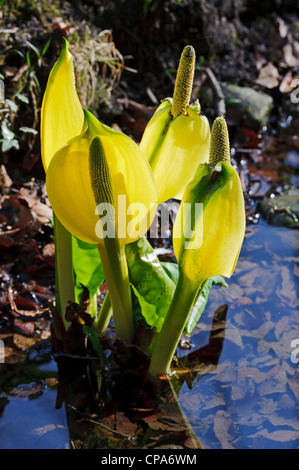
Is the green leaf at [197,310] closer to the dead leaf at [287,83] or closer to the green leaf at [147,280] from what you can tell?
the green leaf at [147,280]

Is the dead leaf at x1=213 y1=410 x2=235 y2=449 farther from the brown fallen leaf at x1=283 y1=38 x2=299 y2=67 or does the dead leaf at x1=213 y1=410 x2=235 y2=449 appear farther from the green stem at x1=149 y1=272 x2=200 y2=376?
the brown fallen leaf at x1=283 y1=38 x2=299 y2=67

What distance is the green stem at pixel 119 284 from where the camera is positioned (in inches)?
59.7

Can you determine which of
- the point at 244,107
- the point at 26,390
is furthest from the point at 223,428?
the point at 244,107

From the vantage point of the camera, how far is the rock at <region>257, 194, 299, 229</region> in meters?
2.90

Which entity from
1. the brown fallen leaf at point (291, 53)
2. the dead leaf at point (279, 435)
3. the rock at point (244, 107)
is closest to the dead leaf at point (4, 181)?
the dead leaf at point (279, 435)

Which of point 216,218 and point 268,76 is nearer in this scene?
point 216,218

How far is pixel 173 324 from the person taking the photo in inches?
62.5

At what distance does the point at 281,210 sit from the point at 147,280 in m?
1.51

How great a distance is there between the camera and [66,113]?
5.00 feet

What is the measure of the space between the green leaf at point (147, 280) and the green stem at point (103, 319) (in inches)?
6.6

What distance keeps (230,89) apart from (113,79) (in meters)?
1.04

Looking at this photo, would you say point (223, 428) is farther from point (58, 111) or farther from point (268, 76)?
point (268, 76)
